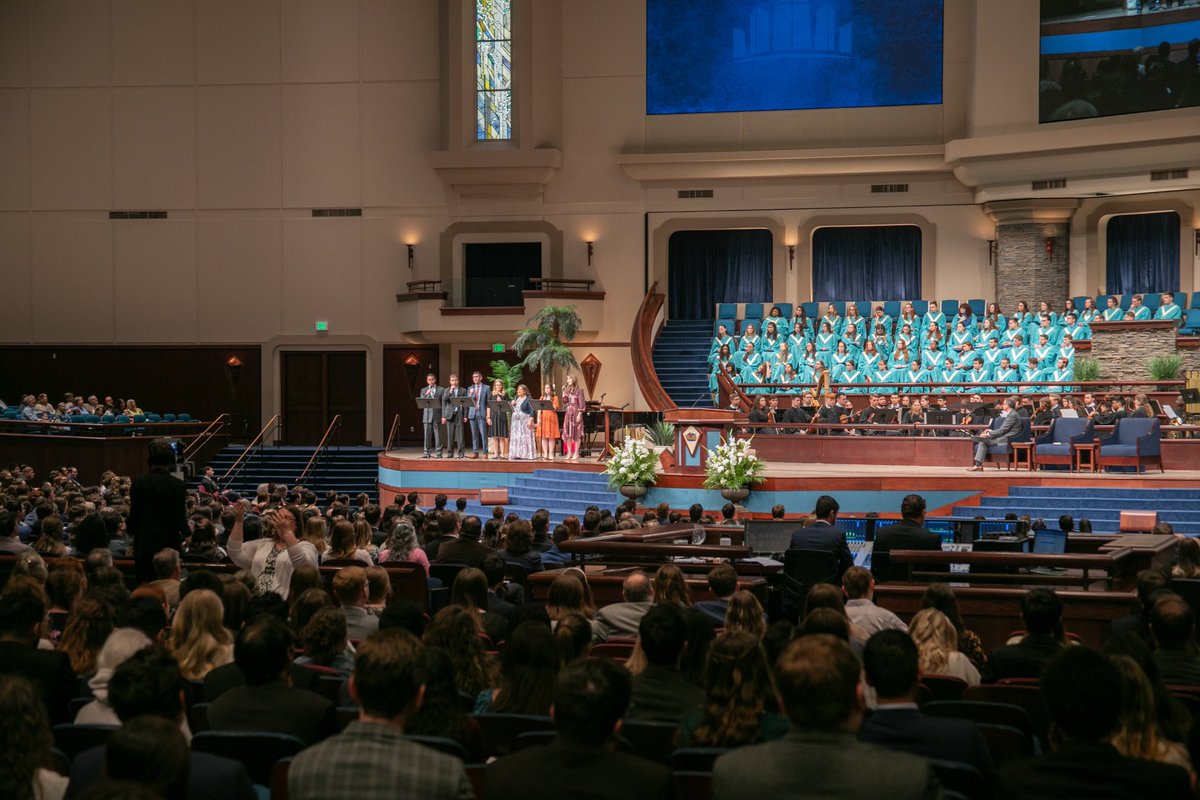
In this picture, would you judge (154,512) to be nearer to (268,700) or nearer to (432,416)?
(268,700)

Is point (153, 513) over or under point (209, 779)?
over

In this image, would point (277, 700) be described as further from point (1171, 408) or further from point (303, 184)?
point (303, 184)

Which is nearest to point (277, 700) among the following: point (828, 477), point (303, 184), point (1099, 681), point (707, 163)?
point (1099, 681)

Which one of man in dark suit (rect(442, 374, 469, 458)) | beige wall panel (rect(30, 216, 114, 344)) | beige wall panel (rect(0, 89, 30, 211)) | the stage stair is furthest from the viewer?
beige wall panel (rect(0, 89, 30, 211))

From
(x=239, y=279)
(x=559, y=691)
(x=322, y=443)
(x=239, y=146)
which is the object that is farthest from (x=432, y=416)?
(x=559, y=691)

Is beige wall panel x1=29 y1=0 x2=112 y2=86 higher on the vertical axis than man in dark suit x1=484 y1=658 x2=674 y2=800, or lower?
higher

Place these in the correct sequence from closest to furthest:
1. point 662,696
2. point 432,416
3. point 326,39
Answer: point 662,696
point 432,416
point 326,39

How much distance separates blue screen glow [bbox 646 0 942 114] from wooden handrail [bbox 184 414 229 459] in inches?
417

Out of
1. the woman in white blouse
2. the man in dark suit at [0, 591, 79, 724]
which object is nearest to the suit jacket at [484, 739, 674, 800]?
the man in dark suit at [0, 591, 79, 724]

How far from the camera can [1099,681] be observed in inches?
109

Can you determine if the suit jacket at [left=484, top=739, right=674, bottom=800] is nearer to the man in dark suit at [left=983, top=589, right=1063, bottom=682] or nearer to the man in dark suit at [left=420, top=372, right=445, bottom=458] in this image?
the man in dark suit at [left=983, top=589, right=1063, bottom=682]

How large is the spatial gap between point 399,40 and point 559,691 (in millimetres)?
23305

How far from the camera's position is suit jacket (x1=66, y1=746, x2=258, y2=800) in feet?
9.37

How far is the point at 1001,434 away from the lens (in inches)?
589
